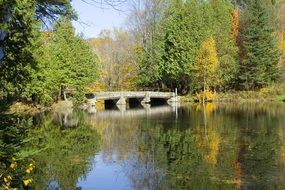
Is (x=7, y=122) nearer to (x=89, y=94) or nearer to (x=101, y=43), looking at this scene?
(x=89, y=94)

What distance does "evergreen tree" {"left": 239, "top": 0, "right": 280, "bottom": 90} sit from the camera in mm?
54281

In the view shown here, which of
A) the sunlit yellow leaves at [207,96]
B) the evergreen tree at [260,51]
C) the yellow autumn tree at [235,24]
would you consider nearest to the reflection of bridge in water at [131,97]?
the sunlit yellow leaves at [207,96]

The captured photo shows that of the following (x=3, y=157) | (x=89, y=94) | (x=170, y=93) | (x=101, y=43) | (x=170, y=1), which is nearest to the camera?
(x=3, y=157)

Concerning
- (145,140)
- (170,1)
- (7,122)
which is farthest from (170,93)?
(7,122)

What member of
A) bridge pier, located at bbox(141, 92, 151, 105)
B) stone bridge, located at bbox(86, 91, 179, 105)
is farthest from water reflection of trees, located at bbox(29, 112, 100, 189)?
bridge pier, located at bbox(141, 92, 151, 105)

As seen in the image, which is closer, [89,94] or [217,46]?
[89,94]

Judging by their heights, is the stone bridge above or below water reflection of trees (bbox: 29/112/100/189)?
above

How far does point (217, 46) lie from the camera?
57062mm

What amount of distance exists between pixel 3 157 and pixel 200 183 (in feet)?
29.1

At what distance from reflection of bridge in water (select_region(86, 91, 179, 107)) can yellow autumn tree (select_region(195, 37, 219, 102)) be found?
12.6ft

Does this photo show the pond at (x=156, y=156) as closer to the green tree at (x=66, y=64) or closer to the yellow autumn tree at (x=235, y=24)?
the green tree at (x=66, y=64)

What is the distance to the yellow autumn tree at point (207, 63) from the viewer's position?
2148 inches

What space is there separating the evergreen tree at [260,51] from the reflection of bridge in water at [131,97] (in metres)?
8.86

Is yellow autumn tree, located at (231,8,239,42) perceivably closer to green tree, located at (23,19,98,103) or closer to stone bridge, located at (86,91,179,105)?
stone bridge, located at (86,91,179,105)
